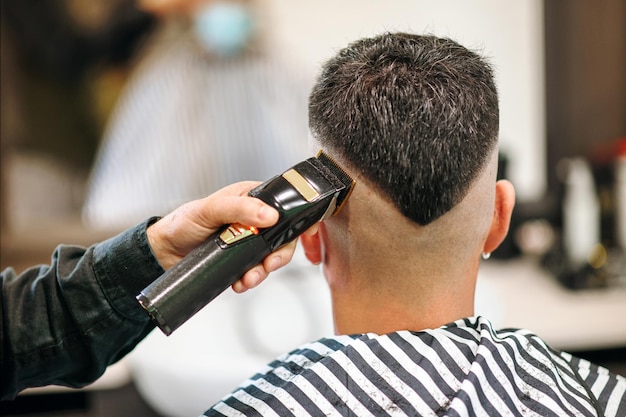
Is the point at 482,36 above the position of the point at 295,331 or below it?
above

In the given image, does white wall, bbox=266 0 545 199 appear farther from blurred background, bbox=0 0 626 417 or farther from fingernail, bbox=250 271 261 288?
fingernail, bbox=250 271 261 288

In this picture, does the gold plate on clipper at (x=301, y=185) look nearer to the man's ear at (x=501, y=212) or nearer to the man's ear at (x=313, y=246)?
the man's ear at (x=313, y=246)

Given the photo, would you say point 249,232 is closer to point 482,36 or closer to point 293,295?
point 293,295

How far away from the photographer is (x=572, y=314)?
6.10 ft

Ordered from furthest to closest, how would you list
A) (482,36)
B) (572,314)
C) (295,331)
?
(482,36) < (572,314) < (295,331)

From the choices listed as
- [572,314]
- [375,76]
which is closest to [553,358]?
[375,76]

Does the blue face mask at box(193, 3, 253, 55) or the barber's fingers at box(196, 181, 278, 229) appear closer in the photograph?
the barber's fingers at box(196, 181, 278, 229)

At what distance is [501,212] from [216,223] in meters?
0.45

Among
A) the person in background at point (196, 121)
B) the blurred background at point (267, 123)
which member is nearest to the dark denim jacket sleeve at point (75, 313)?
the blurred background at point (267, 123)

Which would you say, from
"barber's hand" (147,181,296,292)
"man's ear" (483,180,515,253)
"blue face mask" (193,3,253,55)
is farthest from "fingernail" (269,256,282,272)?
"blue face mask" (193,3,253,55)

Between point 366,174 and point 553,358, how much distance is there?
0.41 m

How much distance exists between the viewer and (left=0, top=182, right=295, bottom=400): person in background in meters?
1.05

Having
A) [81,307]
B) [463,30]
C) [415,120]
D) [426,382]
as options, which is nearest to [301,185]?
[415,120]

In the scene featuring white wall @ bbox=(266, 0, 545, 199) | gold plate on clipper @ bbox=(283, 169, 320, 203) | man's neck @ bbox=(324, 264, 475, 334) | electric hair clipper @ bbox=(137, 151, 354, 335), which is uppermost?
white wall @ bbox=(266, 0, 545, 199)
